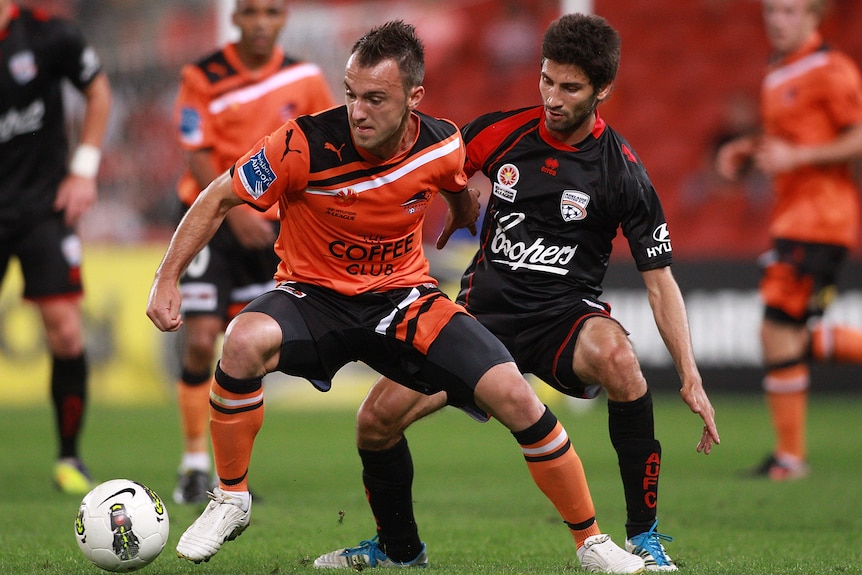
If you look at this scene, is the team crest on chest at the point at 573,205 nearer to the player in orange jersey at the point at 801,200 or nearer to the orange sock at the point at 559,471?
the orange sock at the point at 559,471

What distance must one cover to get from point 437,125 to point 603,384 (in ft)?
3.83

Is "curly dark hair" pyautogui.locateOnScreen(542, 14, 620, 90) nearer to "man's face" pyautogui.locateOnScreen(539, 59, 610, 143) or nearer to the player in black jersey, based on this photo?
"man's face" pyautogui.locateOnScreen(539, 59, 610, 143)

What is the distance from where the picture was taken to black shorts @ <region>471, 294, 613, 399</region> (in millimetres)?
4535

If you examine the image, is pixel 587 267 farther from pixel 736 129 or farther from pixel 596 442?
pixel 736 129

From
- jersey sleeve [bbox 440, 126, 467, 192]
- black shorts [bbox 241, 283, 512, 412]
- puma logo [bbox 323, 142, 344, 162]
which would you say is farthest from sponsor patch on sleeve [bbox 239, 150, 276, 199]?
jersey sleeve [bbox 440, 126, 467, 192]

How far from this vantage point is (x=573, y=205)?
467 centimetres

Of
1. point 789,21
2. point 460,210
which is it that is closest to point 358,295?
point 460,210

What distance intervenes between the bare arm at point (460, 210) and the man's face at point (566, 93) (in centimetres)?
46

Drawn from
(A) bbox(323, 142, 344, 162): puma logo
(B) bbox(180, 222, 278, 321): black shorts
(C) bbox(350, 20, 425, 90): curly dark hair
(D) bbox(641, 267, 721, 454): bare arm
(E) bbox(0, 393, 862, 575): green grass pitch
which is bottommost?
(E) bbox(0, 393, 862, 575): green grass pitch

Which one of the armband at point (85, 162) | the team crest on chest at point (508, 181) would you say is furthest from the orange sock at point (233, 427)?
the armband at point (85, 162)

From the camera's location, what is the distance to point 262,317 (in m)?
4.12

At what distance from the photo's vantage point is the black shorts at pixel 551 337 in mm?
4535

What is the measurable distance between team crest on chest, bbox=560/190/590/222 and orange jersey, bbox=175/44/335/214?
7.45 feet

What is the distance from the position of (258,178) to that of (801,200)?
4.56 metres
